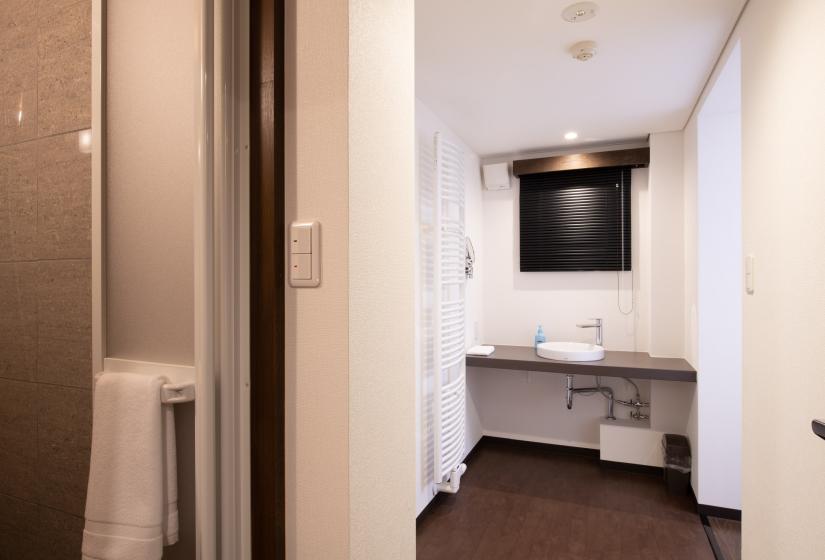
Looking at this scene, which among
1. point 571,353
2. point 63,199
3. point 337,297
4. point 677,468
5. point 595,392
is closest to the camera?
point 337,297

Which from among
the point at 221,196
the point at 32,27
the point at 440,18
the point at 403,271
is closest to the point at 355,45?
the point at 221,196

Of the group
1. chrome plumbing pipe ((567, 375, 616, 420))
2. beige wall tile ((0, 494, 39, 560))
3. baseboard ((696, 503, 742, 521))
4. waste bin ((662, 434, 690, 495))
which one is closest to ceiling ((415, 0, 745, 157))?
chrome plumbing pipe ((567, 375, 616, 420))

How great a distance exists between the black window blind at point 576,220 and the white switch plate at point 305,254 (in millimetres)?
3177

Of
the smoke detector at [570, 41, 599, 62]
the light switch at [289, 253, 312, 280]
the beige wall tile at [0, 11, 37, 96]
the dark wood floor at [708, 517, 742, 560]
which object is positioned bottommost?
the dark wood floor at [708, 517, 742, 560]

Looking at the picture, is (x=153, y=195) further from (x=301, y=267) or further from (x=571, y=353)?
(x=571, y=353)

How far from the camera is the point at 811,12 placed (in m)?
1.15

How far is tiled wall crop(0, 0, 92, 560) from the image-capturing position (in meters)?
1.11

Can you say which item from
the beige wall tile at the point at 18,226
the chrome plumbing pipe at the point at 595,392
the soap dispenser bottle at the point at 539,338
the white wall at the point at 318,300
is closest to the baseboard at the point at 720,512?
the chrome plumbing pipe at the point at 595,392

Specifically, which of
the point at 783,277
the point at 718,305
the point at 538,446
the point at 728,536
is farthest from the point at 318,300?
the point at 538,446

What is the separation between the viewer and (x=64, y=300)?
3.71 ft

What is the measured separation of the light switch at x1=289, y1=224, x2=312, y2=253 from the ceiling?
132 centimetres

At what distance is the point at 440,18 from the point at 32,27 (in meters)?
1.35

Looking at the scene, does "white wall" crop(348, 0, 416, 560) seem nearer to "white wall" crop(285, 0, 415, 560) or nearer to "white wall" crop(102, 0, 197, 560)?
"white wall" crop(285, 0, 415, 560)

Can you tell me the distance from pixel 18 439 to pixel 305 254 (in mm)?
1078
